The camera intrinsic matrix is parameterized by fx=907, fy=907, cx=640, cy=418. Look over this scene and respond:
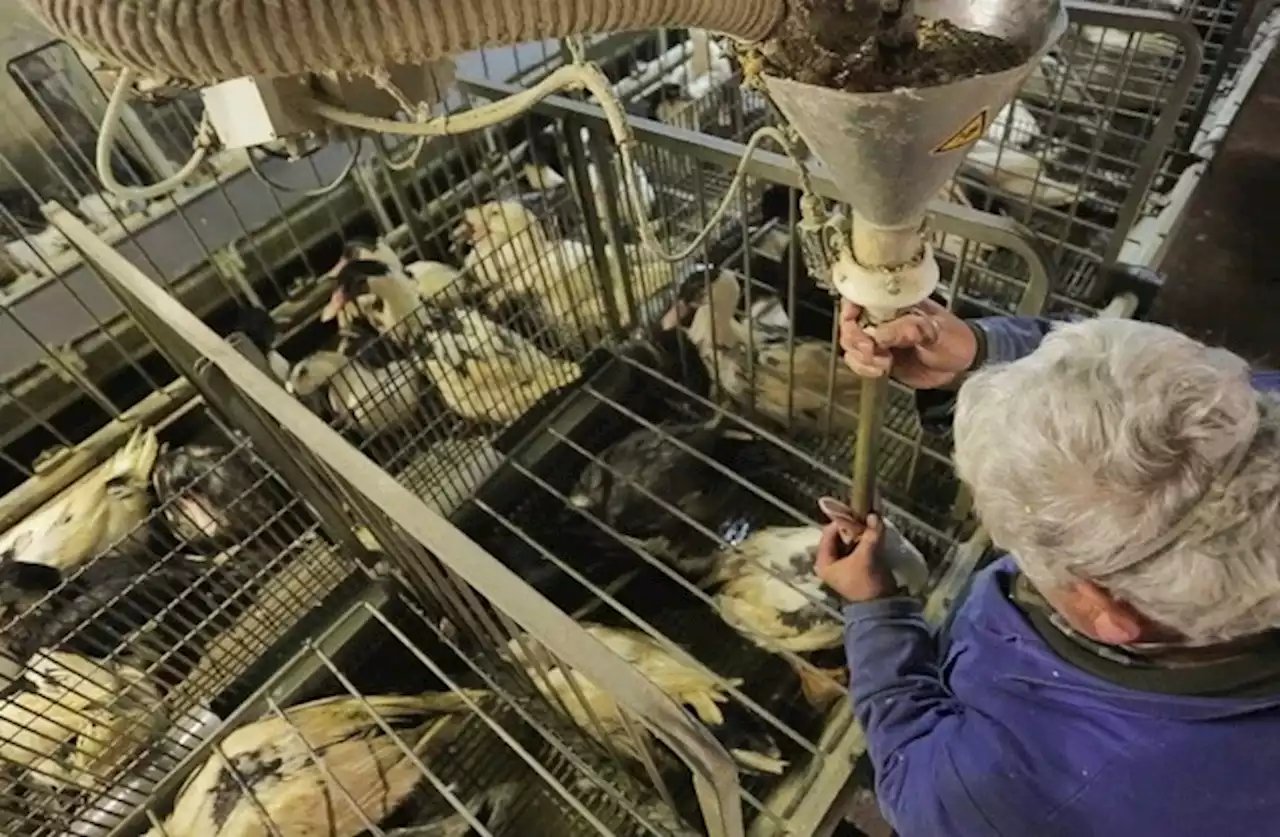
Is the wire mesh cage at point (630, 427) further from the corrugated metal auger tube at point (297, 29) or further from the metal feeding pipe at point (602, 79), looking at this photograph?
the corrugated metal auger tube at point (297, 29)

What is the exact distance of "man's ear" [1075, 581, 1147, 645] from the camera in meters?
0.71

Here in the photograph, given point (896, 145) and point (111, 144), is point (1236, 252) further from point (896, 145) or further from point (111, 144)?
point (111, 144)

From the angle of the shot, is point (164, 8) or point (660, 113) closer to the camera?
point (164, 8)

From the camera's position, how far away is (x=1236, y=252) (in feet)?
7.51

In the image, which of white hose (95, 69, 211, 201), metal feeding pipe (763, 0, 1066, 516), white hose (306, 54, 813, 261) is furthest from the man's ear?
white hose (95, 69, 211, 201)

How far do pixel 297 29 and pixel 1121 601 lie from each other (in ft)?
2.26

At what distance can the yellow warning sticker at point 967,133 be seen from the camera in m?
0.65

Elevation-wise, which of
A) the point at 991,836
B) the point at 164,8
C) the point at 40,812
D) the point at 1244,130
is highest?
the point at 164,8

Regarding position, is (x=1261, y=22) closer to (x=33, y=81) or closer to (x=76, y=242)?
(x=76, y=242)

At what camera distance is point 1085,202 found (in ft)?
6.79

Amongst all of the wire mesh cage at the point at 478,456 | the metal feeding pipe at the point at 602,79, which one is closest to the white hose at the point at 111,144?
the metal feeding pipe at the point at 602,79

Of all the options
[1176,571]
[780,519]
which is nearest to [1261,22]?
[780,519]

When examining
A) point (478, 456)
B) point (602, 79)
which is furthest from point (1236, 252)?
point (602, 79)

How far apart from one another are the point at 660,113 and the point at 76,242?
3.81ft
